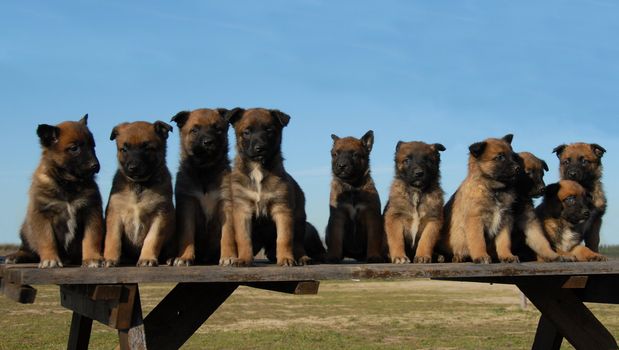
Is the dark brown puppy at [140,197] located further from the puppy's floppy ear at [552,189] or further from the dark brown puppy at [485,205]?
the puppy's floppy ear at [552,189]

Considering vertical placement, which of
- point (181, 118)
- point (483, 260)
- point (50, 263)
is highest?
point (181, 118)

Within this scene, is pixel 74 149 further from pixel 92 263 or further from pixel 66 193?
Result: pixel 92 263

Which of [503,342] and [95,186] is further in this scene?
[503,342]

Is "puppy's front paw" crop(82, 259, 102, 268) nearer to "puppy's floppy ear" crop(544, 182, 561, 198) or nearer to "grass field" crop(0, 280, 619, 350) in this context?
"puppy's floppy ear" crop(544, 182, 561, 198)

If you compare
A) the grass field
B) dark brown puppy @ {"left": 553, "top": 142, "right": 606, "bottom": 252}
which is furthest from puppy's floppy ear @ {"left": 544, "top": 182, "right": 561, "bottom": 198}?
the grass field

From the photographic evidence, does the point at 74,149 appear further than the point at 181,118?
No

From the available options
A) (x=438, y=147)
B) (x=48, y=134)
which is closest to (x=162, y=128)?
(x=48, y=134)

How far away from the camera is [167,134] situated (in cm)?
777

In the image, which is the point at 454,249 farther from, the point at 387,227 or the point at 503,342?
the point at 503,342

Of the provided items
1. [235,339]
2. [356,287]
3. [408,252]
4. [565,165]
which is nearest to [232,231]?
[408,252]

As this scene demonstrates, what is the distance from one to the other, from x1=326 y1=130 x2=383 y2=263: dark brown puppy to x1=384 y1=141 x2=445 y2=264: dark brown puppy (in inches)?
8.4

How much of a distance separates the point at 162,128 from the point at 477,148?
373cm

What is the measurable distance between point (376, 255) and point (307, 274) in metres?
2.15

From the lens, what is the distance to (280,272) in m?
6.68
